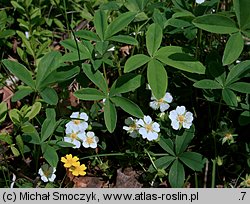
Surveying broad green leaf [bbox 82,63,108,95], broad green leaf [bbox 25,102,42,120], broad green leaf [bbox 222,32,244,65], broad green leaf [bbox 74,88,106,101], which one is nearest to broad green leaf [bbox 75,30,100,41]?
broad green leaf [bbox 82,63,108,95]

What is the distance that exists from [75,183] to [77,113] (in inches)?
12.6

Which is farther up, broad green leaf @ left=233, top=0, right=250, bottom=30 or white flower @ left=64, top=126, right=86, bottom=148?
broad green leaf @ left=233, top=0, right=250, bottom=30

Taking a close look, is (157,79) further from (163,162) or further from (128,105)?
(163,162)

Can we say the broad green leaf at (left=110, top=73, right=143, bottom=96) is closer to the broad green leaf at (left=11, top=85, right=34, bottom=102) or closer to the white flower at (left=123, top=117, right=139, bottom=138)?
the white flower at (left=123, top=117, right=139, bottom=138)

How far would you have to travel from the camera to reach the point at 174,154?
2.23 m

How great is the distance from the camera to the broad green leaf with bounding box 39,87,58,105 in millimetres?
2248

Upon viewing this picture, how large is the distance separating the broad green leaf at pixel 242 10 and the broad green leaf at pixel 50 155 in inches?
35.7

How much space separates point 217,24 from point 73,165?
81 cm

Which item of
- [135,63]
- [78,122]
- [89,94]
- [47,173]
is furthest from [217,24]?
[47,173]

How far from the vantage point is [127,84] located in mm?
2207

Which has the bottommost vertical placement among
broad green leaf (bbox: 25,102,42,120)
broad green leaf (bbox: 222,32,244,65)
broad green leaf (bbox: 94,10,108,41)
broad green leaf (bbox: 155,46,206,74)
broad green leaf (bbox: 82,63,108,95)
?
broad green leaf (bbox: 25,102,42,120)

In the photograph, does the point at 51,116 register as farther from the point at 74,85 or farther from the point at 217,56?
the point at 217,56

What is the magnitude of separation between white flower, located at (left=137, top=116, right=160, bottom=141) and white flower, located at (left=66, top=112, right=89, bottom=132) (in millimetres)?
235

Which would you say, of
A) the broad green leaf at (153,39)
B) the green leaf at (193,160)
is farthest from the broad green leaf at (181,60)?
the green leaf at (193,160)
